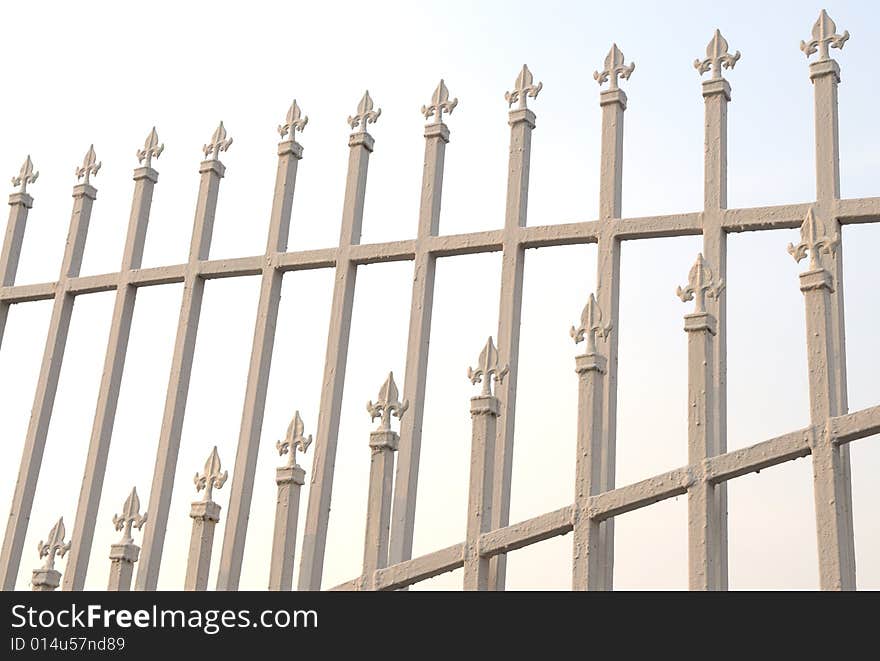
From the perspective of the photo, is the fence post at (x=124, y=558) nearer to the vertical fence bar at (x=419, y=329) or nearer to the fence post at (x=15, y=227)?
the vertical fence bar at (x=419, y=329)

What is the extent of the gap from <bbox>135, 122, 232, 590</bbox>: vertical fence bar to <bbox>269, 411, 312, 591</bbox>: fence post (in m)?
1.25

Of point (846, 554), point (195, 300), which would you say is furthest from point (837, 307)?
point (195, 300)

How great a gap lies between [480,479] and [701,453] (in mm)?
657

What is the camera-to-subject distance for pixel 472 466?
12.0ft

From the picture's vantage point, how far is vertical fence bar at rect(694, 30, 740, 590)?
4.14 m

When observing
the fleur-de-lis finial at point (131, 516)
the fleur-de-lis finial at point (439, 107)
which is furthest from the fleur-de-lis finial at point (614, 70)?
the fleur-de-lis finial at point (131, 516)

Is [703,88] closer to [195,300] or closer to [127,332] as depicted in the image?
[195,300]

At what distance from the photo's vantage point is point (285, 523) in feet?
12.6

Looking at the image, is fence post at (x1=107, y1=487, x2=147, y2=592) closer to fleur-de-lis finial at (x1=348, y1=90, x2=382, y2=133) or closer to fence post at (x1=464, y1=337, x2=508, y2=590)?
fence post at (x1=464, y1=337, x2=508, y2=590)

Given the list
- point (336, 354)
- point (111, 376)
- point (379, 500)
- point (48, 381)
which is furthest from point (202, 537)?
point (48, 381)

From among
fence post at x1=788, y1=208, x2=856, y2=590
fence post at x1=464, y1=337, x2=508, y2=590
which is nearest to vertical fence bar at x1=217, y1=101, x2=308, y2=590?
fence post at x1=464, y1=337, x2=508, y2=590

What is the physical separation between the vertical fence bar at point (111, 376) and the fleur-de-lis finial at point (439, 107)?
58.2 inches

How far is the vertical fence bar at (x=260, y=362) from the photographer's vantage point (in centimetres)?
462

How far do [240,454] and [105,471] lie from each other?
76 centimetres
